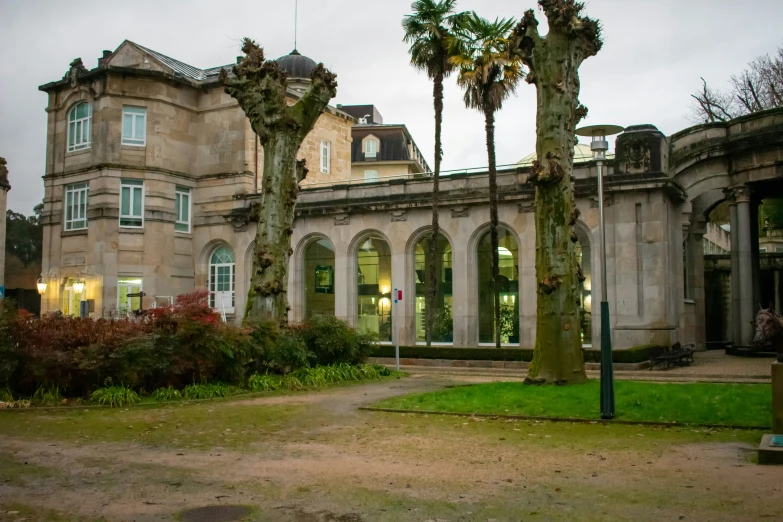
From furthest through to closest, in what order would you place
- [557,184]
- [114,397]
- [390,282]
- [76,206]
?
[76,206] < [390,282] < [557,184] < [114,397]

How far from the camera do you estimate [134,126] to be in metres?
37.0

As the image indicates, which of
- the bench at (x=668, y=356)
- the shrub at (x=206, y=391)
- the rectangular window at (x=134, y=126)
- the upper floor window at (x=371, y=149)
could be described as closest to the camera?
the shrub at (x=206, y=391)

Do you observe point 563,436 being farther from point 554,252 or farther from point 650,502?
point 554,252

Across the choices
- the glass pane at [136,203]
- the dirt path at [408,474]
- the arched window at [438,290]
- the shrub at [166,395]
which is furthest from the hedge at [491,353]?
the glass pane at [136,203]

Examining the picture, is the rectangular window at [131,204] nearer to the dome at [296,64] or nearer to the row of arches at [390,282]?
the row of arches at [390,282]

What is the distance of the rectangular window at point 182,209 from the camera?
1505 inches

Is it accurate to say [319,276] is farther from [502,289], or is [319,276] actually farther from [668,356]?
[668,356]

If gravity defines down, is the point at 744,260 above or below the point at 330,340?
above

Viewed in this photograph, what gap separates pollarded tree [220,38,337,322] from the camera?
20.2 m

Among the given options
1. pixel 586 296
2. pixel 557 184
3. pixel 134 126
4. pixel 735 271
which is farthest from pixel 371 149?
pixel 557 184

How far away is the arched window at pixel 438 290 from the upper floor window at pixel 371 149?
3686 cm

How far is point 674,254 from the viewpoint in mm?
30000

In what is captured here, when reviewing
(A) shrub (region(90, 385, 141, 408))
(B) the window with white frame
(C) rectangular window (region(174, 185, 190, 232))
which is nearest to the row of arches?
(C) rectangular window (region(174, 185, 190, 232))

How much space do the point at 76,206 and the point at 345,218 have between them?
1410 cm
